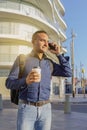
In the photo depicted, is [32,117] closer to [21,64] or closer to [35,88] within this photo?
[35,88]

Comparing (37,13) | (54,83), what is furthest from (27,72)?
(54,83)

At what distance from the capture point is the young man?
13.0 ft

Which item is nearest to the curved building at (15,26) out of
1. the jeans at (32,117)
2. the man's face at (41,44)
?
the man's face at (41,44)

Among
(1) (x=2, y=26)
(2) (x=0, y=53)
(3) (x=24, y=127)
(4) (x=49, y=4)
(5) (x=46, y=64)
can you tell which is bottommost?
(3) (x=24, y=127)

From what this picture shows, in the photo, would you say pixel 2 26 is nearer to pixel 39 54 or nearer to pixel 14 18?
pixel 14 18

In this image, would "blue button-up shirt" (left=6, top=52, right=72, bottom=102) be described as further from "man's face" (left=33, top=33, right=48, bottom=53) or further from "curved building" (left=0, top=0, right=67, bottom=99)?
"curved building" (left=0, top=0, right=67, bottom=99)

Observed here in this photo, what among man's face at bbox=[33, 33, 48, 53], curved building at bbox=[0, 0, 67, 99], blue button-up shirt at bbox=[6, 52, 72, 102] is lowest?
blue button-up shirt at bbox=[6, 52, 72, 102]

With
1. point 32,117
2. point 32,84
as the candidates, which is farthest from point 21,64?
point 32,117

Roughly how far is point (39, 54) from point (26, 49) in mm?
39939

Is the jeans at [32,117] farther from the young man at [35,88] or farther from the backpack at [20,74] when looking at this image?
the backpack at [20,74]

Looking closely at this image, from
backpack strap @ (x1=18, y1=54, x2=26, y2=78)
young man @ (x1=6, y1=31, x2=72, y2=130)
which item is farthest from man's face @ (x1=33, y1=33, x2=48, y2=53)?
backpack strap @ (x1=18, y1=54, x2=26, y2=78)

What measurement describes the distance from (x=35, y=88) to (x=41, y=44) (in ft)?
1.66

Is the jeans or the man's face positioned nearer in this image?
the jeans

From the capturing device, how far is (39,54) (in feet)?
13.8
